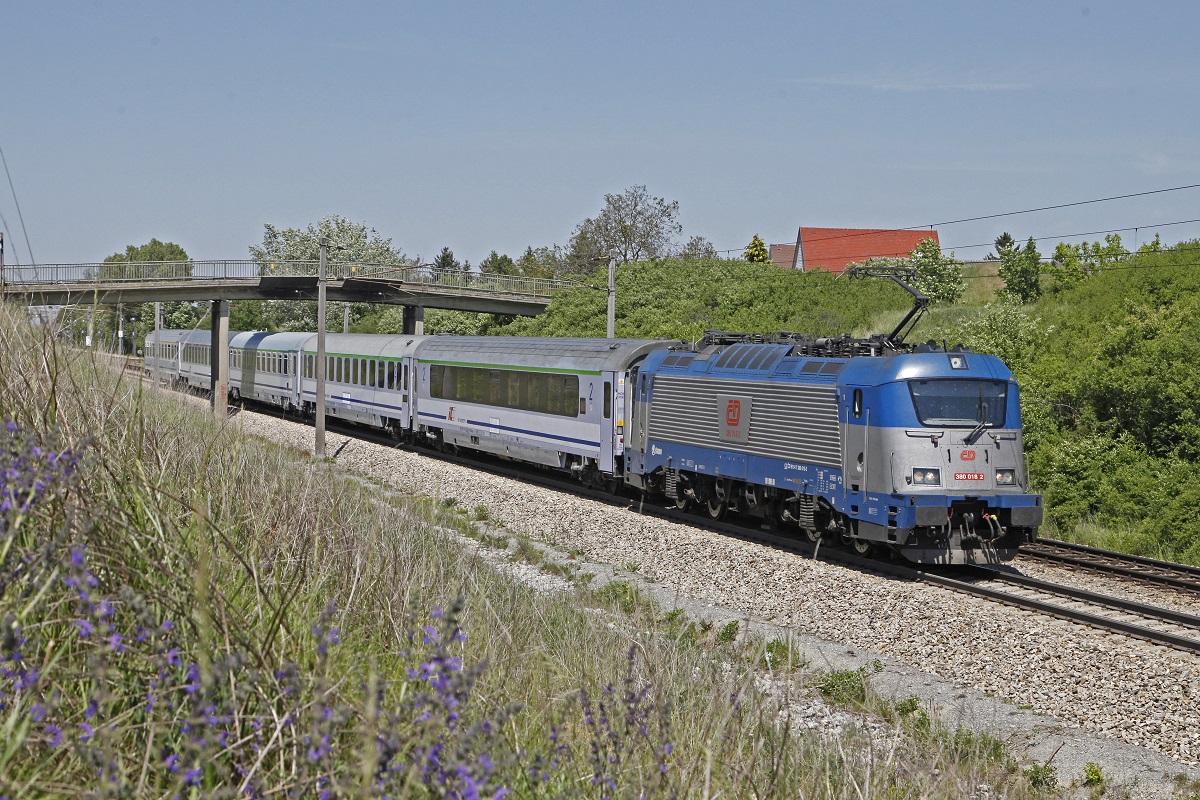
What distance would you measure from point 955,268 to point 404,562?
123 feet

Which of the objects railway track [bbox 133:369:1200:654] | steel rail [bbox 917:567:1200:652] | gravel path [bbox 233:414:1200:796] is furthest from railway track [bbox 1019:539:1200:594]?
gravel path [bbox 233:414:1200:796]

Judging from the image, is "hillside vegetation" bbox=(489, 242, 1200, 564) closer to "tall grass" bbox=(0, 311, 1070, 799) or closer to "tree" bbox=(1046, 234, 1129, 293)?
"tree" bbox=(1046, 234, 1129, 293)

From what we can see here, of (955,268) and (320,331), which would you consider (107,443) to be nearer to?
(320,331)

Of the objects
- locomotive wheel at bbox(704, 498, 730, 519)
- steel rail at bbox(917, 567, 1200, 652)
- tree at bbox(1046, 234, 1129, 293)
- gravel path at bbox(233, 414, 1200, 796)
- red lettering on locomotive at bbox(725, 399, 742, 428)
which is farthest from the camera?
tree at bbox(1046, 234, 1129, 293)

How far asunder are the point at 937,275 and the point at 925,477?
28586 millimetres

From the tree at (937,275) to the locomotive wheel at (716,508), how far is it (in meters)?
23.5

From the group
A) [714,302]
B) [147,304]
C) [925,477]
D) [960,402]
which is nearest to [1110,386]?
[960,402]

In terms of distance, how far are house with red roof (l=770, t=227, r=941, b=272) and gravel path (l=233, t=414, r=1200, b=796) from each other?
6891cm

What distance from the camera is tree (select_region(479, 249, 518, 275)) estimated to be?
10162 centimetres

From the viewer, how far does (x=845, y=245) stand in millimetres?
87312

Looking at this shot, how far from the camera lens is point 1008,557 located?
1418 cm

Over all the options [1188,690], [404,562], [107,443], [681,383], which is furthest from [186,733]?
[681,383]

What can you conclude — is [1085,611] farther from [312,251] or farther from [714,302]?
[312,251]

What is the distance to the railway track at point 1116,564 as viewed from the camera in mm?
13969
